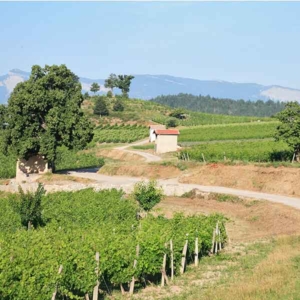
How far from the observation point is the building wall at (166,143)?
242 ft

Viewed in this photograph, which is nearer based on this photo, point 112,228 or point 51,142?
point 112,228

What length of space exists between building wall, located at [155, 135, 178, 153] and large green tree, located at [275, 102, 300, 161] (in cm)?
2112

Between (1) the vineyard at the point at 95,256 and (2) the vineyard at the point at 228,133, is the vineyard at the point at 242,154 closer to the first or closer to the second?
(2) the vineyard at the point at 228,133

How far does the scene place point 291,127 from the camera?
5378cm

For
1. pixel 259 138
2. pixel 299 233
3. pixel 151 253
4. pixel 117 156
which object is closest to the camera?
pixel 151 253

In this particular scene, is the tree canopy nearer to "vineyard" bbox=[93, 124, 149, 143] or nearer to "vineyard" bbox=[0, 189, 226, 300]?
"vineyard" bbox=[93, 124, 149, 143]

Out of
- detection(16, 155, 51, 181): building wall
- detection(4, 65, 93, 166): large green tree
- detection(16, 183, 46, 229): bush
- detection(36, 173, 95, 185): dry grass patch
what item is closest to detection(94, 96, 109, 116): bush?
detection(16, 155, 51, 181): building wall

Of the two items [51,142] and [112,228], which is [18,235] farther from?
[51,142]

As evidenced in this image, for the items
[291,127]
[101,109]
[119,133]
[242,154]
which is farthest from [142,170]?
[101,109]

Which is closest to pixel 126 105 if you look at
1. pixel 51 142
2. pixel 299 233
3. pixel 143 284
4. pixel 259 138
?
pixel 259 138

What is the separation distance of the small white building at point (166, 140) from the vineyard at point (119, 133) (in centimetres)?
2422

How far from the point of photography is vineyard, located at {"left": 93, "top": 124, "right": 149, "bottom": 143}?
99.1 metres

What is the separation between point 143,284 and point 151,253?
4.40ft

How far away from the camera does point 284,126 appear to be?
2124 inches
